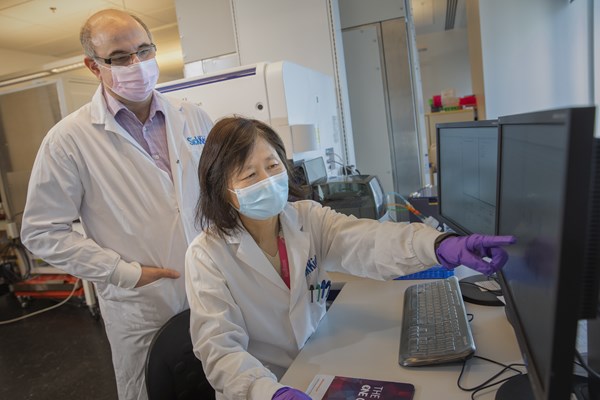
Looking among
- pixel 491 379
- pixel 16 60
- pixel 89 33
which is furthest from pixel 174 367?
pixel 16 60

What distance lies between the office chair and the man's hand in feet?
1.11

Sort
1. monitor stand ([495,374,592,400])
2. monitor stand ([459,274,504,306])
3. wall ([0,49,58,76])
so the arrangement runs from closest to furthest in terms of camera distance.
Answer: monitor stand ([495,374,592,400]), monitor stand ([459,274,504,306]), wall ([0,49,58,76])

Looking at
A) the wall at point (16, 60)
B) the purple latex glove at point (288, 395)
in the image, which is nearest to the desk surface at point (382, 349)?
the purple latex glove at point (288, 395)

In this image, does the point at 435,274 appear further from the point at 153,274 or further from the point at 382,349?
the point at 153,274

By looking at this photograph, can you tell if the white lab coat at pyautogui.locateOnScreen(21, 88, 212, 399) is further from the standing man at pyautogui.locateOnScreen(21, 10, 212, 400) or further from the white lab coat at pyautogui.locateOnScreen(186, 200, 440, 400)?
the white lab coat at pyautogui.locateOnScreen(186, 200, 440, 400)

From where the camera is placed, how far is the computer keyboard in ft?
2.80

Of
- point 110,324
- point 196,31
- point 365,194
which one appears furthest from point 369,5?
point 110,324

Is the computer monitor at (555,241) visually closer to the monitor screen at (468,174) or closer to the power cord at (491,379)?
the power cord at (491,379)

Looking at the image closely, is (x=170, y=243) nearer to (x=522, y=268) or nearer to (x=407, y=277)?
(x=407, y=277)

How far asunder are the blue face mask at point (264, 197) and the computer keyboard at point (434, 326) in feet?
1.46

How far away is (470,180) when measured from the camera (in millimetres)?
1107

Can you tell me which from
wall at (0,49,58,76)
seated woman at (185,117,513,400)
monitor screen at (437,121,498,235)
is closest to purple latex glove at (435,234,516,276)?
seated woman at (185,117,513,400)

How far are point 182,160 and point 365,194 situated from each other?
822mm

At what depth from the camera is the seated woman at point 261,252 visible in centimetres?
96
